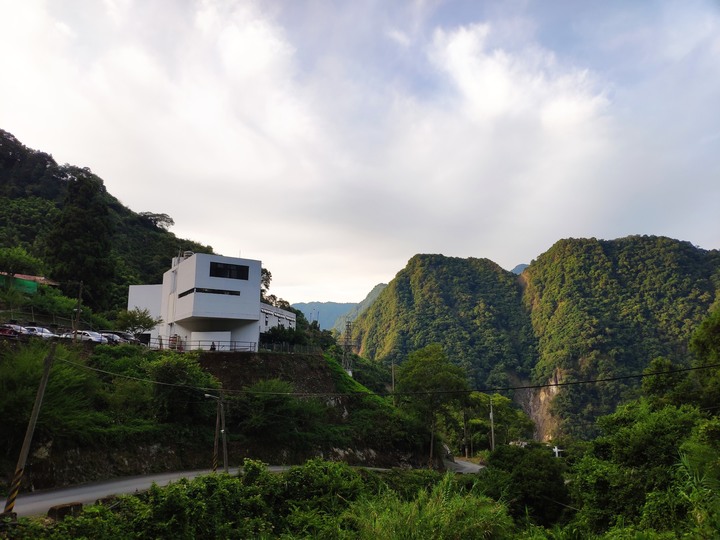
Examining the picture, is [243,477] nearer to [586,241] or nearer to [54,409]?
[54,409]

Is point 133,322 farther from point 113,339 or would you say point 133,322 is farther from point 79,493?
point 79,493

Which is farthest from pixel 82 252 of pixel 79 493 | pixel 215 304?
pixel 79 493

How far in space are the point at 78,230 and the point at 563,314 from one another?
4599 inches

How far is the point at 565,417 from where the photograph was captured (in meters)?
96.8

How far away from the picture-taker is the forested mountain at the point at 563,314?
10844 centimetres

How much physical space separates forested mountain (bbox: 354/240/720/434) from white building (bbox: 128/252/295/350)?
7409cm

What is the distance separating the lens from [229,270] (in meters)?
41.5

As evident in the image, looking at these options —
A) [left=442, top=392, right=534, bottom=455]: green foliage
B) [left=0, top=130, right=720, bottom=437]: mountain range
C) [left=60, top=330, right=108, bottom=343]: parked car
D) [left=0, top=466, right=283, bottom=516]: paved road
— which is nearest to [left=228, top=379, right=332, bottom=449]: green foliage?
[left=0, top=466, right=283, bottom=516]: paved road

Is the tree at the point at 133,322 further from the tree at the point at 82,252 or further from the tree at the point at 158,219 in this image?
the tree at the point at 158,219

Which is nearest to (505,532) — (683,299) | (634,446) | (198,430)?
(634,446)

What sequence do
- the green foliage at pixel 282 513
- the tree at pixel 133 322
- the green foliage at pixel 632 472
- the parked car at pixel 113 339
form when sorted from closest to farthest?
the green foliage at pixel 282 513, the green foliage at pixel 632 472, the parked car at pixel 113 339, the tree at pixel 133 322

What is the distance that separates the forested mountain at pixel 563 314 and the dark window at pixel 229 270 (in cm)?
7549

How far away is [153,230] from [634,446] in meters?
87.5

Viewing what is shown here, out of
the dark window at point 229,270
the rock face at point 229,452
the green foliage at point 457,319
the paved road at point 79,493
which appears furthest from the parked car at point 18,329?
the green foliage at point 457,319
